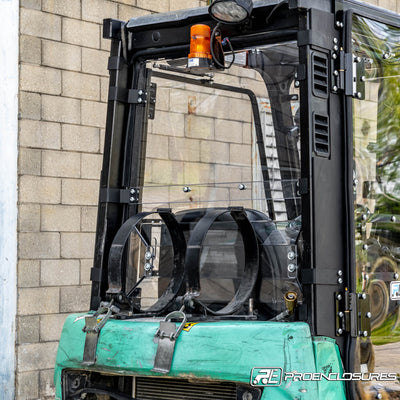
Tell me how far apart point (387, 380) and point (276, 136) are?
54.2 inches

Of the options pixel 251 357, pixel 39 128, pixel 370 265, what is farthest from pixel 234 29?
pixel 39 128

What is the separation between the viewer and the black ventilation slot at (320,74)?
13.2 feet

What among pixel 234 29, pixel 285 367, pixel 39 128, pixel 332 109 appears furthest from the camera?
pixel 39 128

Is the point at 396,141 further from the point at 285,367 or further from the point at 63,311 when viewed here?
the point at 63,311

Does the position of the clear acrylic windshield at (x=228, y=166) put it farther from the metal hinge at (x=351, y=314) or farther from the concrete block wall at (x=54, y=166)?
the concrete block wall at (x=54, y=166)

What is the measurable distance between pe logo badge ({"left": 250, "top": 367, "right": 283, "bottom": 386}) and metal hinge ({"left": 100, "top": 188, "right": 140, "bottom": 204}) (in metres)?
1.40

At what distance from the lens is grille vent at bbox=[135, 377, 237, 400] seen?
4031 millimetres

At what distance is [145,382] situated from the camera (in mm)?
4305

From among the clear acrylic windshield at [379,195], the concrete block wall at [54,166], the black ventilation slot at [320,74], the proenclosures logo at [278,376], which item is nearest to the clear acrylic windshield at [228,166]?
the black ventilation slot at [320,74]

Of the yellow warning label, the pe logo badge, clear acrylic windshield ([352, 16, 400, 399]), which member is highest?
clear acrylic windshield ([352, 16, 400, 399])

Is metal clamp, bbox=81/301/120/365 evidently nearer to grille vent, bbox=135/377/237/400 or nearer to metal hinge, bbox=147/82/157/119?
grille vent, bbox=135/377/237/400

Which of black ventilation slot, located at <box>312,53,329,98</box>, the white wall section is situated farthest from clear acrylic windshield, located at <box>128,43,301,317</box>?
the white wall section

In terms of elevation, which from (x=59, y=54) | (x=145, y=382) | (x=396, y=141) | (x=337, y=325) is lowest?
(x=145, y=382)

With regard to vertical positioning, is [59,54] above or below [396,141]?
above
